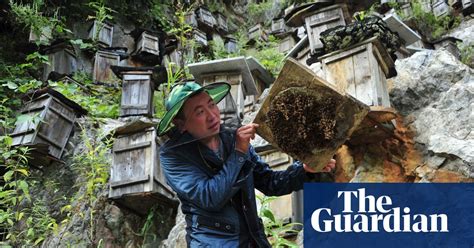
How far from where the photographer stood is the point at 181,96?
102 inches

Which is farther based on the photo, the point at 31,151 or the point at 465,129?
the point at 31,151

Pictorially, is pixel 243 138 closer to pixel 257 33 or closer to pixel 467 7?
pixel 467 7

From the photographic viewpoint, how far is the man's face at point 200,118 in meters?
2.57

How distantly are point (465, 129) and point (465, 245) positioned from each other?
1.35 meters

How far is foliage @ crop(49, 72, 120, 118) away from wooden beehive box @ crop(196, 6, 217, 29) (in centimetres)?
621

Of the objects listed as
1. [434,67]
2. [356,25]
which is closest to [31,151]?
[356,25]

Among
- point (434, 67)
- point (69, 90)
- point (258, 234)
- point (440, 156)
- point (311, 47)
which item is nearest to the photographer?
point (258, 234)

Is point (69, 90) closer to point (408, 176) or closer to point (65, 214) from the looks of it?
point (65, 214)

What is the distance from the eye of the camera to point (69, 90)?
10766mm

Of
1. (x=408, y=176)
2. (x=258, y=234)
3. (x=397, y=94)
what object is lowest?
(x=258, y=234)

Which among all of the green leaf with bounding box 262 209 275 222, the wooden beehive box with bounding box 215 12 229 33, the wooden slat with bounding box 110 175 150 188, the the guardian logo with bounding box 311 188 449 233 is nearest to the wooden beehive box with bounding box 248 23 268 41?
the wooden beehive box with bounding box 215 12 229 33

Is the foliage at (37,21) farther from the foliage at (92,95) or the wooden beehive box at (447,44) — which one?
the wooden beehive box at (447,44)

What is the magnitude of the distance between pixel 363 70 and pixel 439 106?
0.94m

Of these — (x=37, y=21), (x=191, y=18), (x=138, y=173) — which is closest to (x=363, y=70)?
(x=138, y=173)
